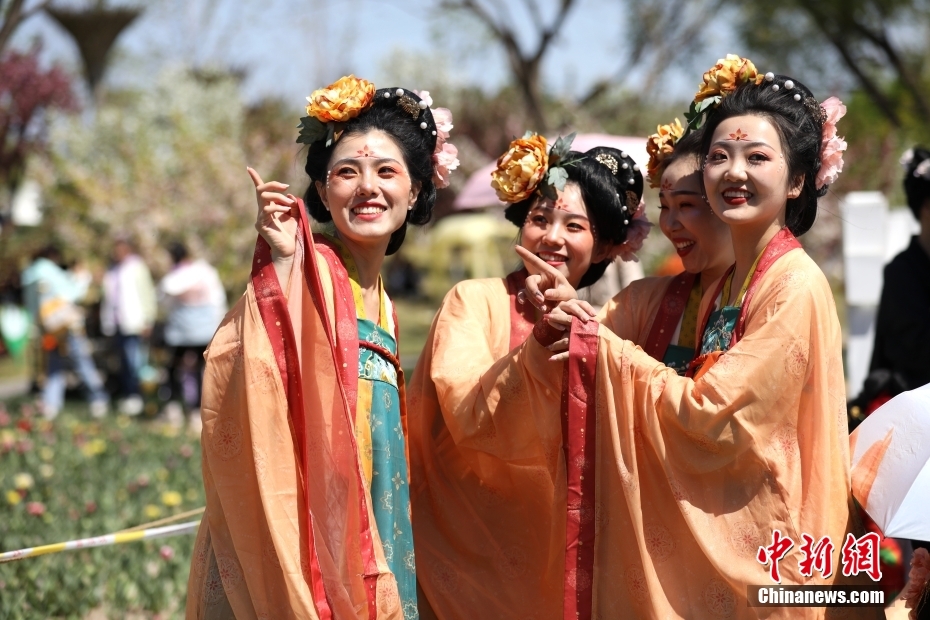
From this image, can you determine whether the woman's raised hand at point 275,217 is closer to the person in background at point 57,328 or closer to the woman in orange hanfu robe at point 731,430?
the woman in orange hanfu robe at point 731,430

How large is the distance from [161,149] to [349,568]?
53.0 ft

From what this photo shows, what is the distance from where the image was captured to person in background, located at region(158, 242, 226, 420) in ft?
31.5

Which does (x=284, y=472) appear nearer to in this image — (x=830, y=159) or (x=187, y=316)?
(x=830, y=159)

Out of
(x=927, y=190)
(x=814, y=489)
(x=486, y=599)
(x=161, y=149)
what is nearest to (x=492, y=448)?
(x=486, y=599)

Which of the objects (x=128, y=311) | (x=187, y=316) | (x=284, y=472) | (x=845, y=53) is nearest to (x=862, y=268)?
(x=284, y=472)

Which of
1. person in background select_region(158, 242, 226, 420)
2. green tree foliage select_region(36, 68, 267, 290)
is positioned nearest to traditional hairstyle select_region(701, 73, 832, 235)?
person in background select_region(158, 242, 226, 420)

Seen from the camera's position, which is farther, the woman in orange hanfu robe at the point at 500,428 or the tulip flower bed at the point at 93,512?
the tulip flower bed at the point at 93,512

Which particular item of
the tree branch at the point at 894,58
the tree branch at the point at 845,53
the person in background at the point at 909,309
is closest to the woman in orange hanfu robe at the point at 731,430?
the person in background at the point at 909,309

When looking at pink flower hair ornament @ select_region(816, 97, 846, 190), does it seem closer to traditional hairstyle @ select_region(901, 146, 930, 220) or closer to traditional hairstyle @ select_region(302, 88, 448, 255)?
traditional hairstyle @ select_region(302, 88, 448, 255)

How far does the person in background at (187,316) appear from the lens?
959cm

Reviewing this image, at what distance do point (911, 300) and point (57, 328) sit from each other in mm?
7908

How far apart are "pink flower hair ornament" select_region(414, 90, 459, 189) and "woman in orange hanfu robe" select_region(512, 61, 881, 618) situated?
28.5 inches

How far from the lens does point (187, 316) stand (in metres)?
9.65

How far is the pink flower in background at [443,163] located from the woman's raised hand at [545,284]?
1.50ft
